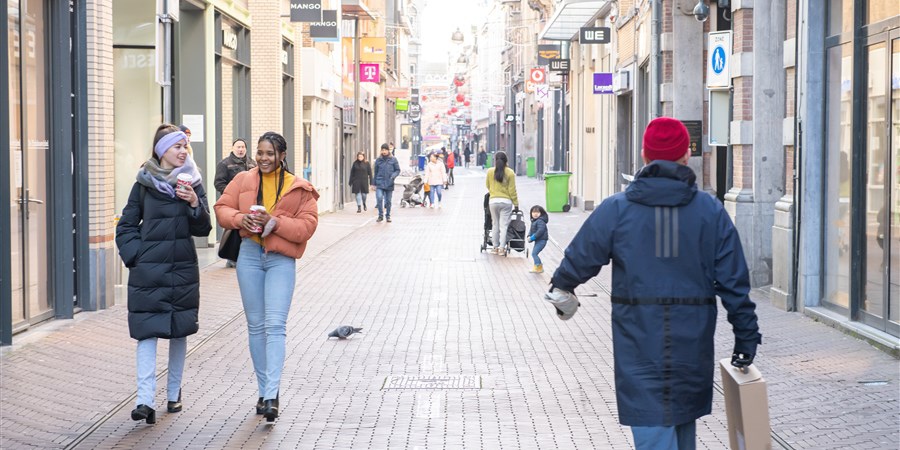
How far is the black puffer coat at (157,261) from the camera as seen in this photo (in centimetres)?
806

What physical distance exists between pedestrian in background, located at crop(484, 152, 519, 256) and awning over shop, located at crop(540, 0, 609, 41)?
489 inches

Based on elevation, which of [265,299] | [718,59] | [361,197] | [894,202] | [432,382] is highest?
[718,59]

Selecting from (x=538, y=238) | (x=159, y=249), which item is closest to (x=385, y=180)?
(x=538, y=238)

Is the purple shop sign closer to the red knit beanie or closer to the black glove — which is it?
the red knit beanie

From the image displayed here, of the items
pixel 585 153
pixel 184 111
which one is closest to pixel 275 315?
pixel 184 111

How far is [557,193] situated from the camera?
35.2 metres

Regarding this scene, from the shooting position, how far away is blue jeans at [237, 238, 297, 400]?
319 inches

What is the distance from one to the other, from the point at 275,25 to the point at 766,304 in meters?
15.5

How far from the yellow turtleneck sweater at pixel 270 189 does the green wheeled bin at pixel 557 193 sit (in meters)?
26.8

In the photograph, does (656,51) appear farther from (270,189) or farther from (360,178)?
(360,178)

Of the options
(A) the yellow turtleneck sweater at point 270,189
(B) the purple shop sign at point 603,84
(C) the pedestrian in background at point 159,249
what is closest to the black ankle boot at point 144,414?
(C) the pedestrian in background at point 159,249

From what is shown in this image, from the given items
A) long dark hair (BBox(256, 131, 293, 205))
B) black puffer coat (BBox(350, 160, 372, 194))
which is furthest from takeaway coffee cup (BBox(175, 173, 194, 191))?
black puffer coat (BBox(350, 160, 372, 194))

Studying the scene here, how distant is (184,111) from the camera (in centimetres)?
2136

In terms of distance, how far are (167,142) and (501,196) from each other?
13.0 meters
